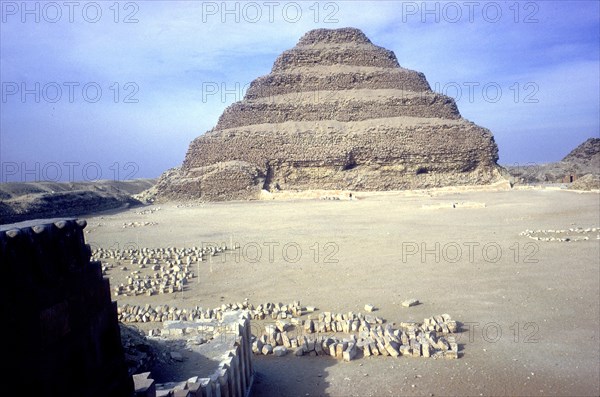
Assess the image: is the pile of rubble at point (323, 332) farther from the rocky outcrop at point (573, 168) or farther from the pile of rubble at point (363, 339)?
the rocky outcrop at point (573, 168)

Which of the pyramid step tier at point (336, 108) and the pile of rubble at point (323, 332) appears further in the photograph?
the pyramid step tier at point (336, 108)

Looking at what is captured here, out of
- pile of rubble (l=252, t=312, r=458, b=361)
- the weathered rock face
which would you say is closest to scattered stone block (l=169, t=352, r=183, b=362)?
pile of rubble (l=252, t=312, r=458, b=361)

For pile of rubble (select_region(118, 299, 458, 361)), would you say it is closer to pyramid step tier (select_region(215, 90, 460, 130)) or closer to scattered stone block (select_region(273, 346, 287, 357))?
scattered stone block (select_region(273, 346, 287, 357))

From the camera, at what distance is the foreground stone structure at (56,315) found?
79.1 inches

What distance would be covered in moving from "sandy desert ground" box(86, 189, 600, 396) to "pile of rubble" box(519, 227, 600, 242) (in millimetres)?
420

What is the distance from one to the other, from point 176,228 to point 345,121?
3378 cm

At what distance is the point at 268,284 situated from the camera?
911cm

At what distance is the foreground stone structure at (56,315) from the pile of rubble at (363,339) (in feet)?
10.5

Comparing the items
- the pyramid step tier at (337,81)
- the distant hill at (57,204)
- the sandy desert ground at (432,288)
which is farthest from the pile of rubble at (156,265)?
the pyramid step tier at (337,81)

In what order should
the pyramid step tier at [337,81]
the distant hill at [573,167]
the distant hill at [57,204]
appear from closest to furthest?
the distant hill at [57,204], the pyramid step tier at [337,81], the distant hill at [573,167]

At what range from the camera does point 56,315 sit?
7.39ft

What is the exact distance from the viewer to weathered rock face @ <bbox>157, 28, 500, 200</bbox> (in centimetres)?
4344

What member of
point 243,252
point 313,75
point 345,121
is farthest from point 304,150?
point 243,252

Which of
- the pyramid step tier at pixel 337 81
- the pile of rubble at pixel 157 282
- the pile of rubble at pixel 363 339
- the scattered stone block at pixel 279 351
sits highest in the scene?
the pyramid step tier at pixel 337 81
